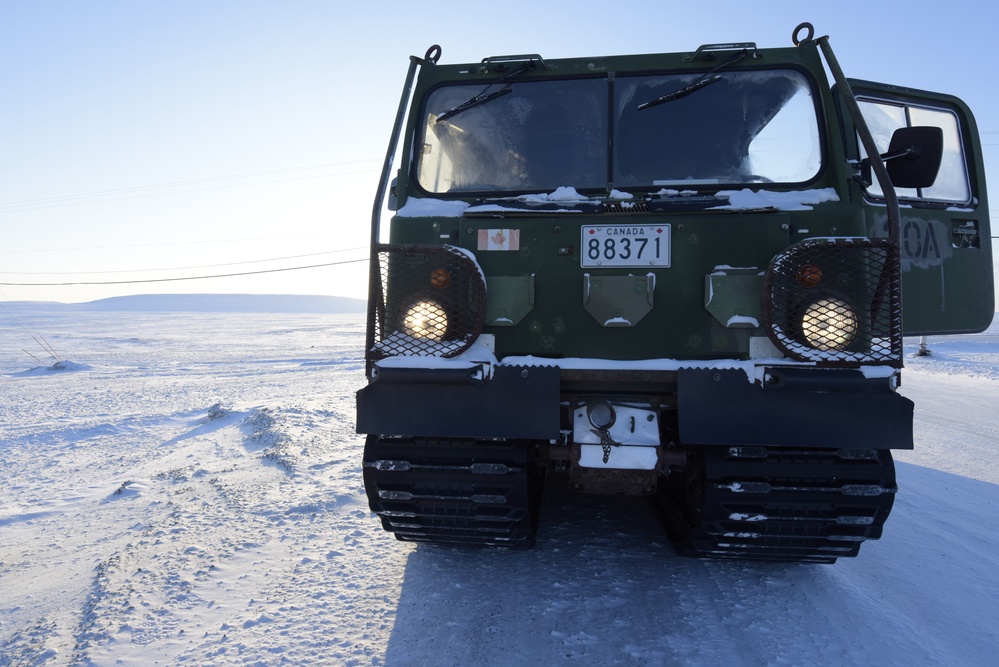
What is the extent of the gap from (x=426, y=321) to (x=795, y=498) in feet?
6.41

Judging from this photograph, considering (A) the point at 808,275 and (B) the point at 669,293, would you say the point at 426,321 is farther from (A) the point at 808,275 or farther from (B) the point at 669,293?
(A) the point at 808,275

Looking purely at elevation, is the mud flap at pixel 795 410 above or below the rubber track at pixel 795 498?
above

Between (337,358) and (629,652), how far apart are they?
17862 millimetres

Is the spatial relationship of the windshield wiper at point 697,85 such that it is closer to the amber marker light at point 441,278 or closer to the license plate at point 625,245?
the license plate at point 625,245

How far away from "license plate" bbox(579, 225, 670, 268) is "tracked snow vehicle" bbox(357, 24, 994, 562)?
0.01 meters

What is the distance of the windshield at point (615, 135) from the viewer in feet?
10.7

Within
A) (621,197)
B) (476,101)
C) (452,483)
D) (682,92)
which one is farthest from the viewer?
(476,101)

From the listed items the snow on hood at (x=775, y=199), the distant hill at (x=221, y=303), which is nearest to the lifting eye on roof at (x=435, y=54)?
the snow on hood at (x=775, y=199)

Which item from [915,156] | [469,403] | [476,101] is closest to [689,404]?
[469,403]

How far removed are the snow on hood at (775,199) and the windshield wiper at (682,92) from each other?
70 cm

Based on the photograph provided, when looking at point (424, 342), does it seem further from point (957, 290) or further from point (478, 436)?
point (957, 290)

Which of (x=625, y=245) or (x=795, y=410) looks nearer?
(x=795, y=410)

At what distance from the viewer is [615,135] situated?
3.35 m

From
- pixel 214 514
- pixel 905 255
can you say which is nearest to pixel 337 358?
pixel 214 514
